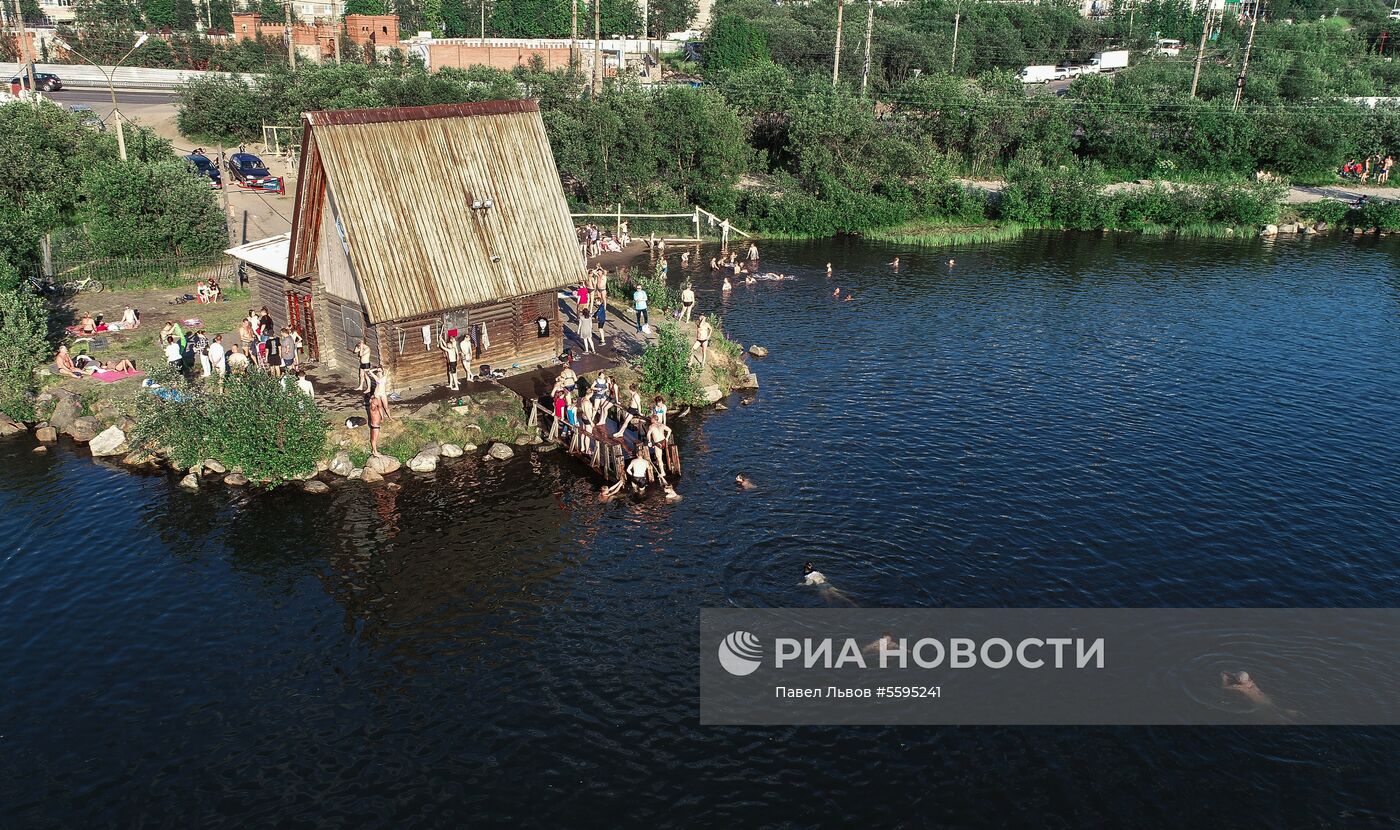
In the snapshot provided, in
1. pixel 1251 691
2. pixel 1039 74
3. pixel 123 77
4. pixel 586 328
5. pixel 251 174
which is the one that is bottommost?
pixel 1251 691

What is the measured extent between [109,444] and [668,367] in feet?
69.2

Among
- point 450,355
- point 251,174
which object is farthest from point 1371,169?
point 251,174

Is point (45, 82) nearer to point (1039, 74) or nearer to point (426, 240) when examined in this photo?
point (426, 240)

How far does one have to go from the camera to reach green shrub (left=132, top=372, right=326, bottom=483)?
34.2 metres

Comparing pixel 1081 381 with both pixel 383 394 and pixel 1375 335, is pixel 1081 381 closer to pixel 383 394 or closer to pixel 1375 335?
pixel 1375 335

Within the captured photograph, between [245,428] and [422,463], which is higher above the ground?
[245,428]

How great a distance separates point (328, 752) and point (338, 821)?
227 centimetres

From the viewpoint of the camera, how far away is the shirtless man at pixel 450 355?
38.8 metres

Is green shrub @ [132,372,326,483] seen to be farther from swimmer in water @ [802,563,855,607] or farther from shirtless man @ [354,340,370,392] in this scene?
swimmer in water @ [802,563,855,607]

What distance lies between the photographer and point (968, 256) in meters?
69.6

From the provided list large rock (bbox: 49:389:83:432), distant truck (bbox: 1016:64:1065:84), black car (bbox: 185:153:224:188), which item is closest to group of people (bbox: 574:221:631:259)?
black car (bbox: 185:153:224:188)

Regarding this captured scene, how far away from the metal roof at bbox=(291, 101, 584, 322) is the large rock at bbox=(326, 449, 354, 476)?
17.0 ft

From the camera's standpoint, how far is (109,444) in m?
36.6

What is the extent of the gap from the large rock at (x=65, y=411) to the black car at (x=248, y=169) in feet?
130
